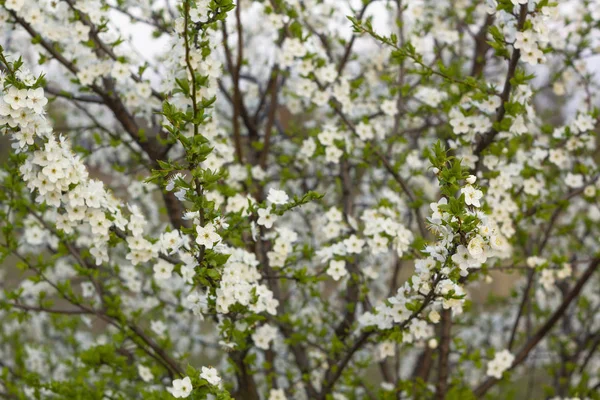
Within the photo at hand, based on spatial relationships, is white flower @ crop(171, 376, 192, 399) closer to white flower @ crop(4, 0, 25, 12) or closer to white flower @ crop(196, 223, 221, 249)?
white flower @ crop(196, 223, 221, 249)

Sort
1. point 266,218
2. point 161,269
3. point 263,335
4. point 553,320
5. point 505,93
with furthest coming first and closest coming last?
point 553,320
point 263,335
point 161,269
point 505,93
point 266,218

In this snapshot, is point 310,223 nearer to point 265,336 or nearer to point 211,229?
point 265,336

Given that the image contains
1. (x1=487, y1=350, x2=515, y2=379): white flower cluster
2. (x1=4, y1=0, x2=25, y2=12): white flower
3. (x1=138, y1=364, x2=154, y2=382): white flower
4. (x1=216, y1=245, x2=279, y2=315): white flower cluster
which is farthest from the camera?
(x1=487, y1=350, x2=515, y2=379): white flower cluster

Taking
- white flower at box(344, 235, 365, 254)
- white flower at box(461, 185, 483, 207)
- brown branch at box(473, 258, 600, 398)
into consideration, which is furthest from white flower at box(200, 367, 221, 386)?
brown branch at box(473, 258, 600, 398)

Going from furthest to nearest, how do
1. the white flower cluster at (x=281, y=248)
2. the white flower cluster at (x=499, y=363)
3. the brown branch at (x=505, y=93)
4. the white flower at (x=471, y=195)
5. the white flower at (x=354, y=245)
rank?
the white flower cluster at (x=499, y=363) < the white flower at (x=354, y=245) < the white flower cluster at (x=281, y=248) < the brown branch at (x=505, y=93) < the white flower at (x=471, y=195)

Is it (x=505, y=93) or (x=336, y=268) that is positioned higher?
(x=505, y=93)

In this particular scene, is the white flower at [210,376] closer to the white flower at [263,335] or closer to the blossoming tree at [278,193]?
the blossoming tree at [278,193]

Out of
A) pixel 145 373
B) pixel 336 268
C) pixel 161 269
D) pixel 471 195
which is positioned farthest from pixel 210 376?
pixel 145 373

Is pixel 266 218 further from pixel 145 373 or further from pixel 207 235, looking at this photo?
pixel 145 373

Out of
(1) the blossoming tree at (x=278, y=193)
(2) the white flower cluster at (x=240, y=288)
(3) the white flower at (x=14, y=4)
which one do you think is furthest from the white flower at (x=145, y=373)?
(3) the white flower at (x=14, y=4)

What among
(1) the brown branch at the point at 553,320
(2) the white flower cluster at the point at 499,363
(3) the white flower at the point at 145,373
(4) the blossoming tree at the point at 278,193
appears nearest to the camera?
(4) the blossoming tree at the point at 278,193

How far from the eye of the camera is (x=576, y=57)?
4660mm

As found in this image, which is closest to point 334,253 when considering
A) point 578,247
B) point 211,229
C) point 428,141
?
point 211,229

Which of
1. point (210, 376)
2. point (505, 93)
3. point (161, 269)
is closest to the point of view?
point (210, 376)
